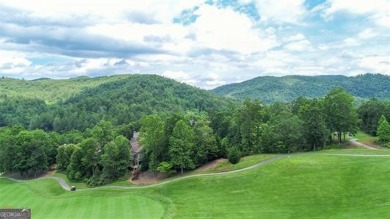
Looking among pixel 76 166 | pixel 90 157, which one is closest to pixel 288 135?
pixel 90 157

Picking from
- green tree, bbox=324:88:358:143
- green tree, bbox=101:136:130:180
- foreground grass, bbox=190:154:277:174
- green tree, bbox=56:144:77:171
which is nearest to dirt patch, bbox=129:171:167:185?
green tree, bbox=101:136:130:180

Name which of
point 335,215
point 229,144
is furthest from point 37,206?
point 335,215

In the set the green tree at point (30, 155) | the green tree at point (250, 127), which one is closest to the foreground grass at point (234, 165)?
the green tree at point (250, 127)

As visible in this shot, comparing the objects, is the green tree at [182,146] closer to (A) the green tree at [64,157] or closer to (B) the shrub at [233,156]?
(B) the shrub at [233,156]

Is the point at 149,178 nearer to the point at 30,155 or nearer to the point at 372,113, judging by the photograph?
the point at 30,155

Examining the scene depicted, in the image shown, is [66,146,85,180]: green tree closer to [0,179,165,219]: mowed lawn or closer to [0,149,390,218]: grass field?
[0,179,165,219]: mowed lawn
